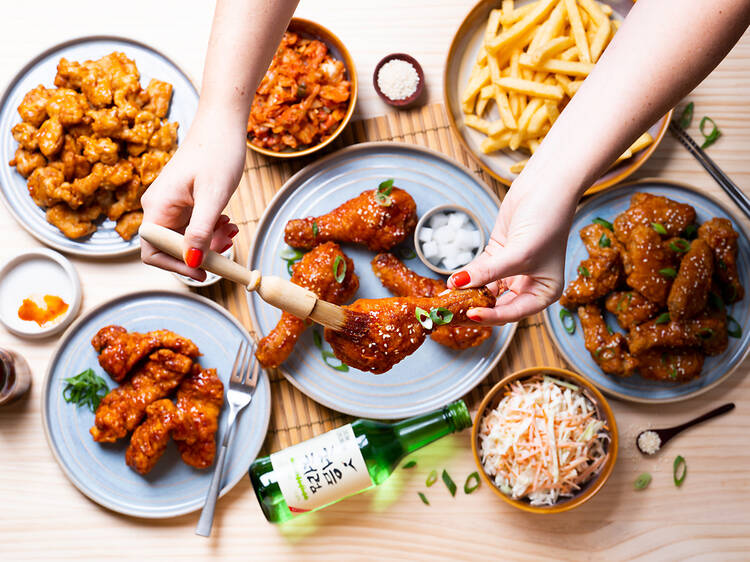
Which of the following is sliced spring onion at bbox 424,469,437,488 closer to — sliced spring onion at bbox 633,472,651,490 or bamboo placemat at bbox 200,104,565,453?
bamboo placemat at bbox 200,104,565,453

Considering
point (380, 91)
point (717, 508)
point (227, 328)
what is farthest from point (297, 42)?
point (717, 508)

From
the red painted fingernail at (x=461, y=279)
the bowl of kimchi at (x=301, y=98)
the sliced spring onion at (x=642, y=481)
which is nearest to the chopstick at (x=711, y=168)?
the sliced spring onion at (x=642, y=481)

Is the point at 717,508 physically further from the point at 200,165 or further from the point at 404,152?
the point at 200,165

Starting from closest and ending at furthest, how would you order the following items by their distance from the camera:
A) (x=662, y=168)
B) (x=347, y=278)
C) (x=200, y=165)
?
(x=200, y=165)
(x=347, y=278)
(x=662, y=168)

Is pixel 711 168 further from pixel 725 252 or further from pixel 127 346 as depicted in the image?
pixel 127 346

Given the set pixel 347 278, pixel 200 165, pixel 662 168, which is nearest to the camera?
pixel 200 165
